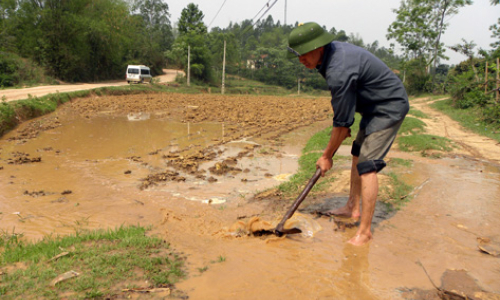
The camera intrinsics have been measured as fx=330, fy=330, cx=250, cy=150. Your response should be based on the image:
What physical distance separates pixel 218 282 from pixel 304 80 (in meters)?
49.7

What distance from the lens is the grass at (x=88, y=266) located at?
78.6 inches

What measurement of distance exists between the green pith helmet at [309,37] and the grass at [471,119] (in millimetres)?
6913

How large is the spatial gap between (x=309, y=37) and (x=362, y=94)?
0.64 m

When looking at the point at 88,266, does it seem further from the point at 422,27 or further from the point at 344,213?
the point at 422,27

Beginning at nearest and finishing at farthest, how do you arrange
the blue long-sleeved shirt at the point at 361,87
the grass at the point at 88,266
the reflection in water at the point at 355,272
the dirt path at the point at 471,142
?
the grass at the point at 88,266 < the reflection in water at the point at 355,272 < the blue long-sleeved shirt at the point at 361,87 < the dirt path at the point at 471,142

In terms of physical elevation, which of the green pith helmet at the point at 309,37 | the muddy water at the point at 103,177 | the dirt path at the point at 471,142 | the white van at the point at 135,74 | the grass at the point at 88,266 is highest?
the white van at the point at 135,74

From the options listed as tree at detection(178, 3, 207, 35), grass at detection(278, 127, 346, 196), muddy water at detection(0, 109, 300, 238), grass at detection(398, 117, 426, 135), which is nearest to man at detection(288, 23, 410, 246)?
grass at detection(278, 127, 346, 196)

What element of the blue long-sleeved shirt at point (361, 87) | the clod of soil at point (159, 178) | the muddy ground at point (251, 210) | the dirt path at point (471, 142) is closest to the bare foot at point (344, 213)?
the muddy ground at point (251, 210)

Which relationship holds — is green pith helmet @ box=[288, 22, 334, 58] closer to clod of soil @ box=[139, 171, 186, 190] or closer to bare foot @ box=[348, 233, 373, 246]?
bare foot @ box=[348, 233, 373, 246]

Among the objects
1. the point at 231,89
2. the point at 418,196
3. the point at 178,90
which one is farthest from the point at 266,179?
the point at 231,89

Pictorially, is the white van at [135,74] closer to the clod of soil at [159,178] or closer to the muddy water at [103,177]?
the muddy water at [103,177]

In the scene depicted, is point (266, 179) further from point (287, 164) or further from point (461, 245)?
point (461, 245)

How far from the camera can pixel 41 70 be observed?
22250 mm

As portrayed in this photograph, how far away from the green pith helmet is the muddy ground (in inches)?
62.9
